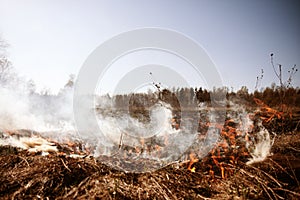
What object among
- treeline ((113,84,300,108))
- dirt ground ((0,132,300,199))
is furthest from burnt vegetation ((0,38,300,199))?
treeline ((113,84,300,108))

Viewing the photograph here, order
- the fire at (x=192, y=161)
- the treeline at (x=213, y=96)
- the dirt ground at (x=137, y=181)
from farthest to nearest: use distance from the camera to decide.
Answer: the treeline at (x=213, y=96) < the fire at (x=192, y=161) < the dirt ground at (x=137, y=181)

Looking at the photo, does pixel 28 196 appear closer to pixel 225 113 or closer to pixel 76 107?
pixel 76 107

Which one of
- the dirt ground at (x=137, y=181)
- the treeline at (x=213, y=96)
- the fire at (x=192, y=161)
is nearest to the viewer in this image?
the dirt ground at (x=137, y=181)

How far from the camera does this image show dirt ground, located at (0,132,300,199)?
2785mm

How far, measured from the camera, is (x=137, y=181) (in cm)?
322

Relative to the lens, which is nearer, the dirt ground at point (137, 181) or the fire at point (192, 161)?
the dirt ground at point (137, 181)

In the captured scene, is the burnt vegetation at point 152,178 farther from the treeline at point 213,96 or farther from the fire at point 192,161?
the treeline at point 213,96

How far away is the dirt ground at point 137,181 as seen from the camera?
2785 millimetres

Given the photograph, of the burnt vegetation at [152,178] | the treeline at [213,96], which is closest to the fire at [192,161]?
the burnt vegetation at [152,178]

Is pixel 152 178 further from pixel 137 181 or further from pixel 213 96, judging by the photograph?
pixel 213 96

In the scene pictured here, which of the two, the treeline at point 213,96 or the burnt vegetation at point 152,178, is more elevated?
the treeline at point 213,96

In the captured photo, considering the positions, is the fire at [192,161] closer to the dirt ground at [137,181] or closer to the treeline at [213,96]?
the dirt ground at [137,181]

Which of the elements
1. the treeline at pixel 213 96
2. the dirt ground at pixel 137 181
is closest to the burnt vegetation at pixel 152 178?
the dirt ground at pixel 137 181

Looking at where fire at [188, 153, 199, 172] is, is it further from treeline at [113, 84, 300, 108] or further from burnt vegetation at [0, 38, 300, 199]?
treeline at [113, 84, 300, 108]
